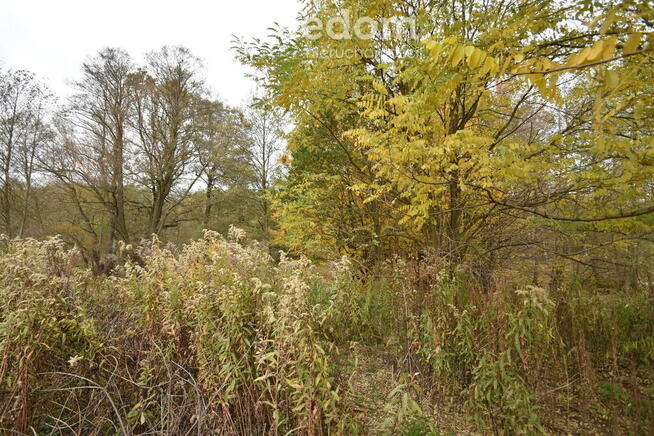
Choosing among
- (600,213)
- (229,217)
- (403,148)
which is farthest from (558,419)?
(229,217)

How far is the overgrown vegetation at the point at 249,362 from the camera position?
2.02 meters

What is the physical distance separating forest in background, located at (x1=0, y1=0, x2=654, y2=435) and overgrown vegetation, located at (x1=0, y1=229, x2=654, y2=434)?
3 cm

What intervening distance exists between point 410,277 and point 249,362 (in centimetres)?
234

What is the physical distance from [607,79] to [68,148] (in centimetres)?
1592

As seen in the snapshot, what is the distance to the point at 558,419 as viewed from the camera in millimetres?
2814

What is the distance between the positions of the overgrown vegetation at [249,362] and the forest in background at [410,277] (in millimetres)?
25

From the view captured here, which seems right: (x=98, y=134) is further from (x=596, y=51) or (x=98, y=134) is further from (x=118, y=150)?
(x=596, y=51)

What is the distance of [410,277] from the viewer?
399 centimetres

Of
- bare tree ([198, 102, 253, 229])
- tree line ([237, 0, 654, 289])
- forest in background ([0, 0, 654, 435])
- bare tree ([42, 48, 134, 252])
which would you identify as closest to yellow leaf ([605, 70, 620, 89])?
forest in background ([0, 0, 654, 435])

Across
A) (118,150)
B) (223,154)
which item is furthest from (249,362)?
(118,150)

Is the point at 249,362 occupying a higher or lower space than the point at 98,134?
lower

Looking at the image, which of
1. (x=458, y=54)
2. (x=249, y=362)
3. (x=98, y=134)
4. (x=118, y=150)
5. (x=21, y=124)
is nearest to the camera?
(x=458, y=54)

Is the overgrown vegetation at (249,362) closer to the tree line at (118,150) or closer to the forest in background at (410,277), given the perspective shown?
the forest in background at (410,277)

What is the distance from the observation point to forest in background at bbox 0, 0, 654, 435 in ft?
6.84
